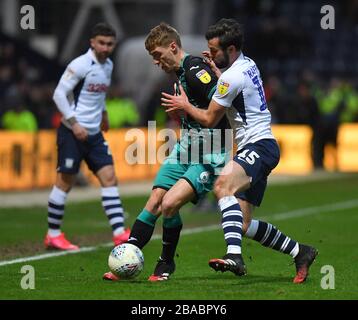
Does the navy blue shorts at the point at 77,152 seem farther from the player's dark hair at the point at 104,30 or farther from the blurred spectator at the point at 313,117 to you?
the blurred spectator at the point at 313,117

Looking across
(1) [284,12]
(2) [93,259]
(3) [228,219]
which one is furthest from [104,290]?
(1) [284,12]

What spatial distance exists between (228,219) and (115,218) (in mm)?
3688

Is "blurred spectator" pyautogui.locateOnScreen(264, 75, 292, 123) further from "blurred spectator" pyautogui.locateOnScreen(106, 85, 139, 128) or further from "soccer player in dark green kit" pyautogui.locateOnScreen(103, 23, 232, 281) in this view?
"soccer player in dark green kit" pyautogui.locateOnScreen(103, 23, 232, 281)

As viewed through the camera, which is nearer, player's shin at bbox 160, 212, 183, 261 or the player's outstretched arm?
the player's outstretched arm

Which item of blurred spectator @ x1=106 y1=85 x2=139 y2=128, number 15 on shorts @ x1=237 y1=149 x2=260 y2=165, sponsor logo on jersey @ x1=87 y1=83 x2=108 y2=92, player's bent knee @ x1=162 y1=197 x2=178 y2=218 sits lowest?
player's bent knee @ x1=162 y1=197 x2=178 y2=218

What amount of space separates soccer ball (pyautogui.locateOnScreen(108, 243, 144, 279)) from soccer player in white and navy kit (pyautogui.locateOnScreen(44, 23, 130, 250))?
3077mm

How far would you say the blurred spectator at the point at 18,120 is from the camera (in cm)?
2211

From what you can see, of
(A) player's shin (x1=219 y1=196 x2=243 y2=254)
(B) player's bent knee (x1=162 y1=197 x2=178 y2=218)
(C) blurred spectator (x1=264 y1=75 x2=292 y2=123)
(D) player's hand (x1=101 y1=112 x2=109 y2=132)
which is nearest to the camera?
(A) player's shin (x1=219 y1=196 x2=243 y2=254)

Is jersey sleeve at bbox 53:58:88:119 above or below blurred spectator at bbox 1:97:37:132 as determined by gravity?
below

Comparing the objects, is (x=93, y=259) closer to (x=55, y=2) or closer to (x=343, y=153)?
(x=343, y=153)

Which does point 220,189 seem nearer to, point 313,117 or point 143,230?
point 143,230

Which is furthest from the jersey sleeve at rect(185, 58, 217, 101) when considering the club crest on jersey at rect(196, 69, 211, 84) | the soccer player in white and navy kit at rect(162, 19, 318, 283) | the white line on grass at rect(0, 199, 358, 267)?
the white line on grass at rect(0, 199, 358, 267)

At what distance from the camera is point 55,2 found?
35.6 m

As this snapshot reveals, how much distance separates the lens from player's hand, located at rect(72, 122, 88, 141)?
1259 centimetres
